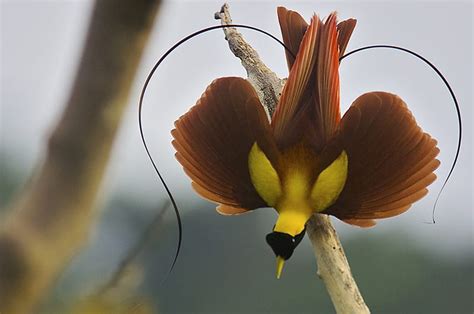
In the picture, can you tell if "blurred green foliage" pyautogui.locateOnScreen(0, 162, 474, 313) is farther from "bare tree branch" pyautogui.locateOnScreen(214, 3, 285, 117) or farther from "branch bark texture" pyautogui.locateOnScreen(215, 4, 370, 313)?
"branch bark texture" pyautogui.locateOnScreen(215, 4, 370, 313)

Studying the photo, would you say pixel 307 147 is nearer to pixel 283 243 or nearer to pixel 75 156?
pixel 283 243

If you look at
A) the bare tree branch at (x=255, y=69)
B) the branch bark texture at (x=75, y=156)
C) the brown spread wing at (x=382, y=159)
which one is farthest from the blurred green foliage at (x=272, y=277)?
the branch bark texture at (x=75, y=156)

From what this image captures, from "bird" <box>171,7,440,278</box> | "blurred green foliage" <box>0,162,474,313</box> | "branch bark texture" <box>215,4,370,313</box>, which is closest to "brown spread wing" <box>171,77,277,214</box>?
"bird" <box>171,7,440,278</box>

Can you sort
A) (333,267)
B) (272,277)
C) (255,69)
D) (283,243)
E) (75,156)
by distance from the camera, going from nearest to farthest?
(75,156) < (283,243) < (333,267) < (255,69) < (272,277)

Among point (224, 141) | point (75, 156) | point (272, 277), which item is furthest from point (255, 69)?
point (272, 277)

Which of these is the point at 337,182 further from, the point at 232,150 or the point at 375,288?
the point at 375,288

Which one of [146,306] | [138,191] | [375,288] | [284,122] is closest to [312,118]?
[284,122]
